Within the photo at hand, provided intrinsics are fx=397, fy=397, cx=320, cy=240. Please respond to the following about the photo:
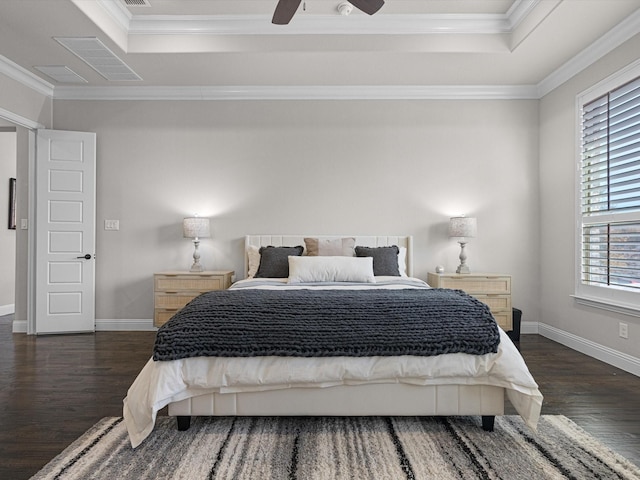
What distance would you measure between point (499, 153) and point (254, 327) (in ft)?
12.5

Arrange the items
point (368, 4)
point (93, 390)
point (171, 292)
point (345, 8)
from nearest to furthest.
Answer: point (368, 4), point (93, 390), point (345, 8), point (171, 292)

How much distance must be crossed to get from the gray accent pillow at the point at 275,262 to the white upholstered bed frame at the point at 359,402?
1.92 m

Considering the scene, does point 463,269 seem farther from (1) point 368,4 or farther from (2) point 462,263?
(1) point 368,4

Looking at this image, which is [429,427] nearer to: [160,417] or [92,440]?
[160,417]

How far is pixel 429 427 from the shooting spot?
2.18 m

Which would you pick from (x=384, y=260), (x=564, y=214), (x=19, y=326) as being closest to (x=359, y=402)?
(x=384, y=260)

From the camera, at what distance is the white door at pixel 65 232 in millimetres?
4414

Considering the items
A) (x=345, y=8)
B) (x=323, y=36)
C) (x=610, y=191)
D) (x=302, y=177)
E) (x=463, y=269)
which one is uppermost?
(x=345, y=8)

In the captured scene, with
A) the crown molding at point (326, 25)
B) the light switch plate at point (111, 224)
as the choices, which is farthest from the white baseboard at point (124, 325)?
the crown molding at point (326, 25)

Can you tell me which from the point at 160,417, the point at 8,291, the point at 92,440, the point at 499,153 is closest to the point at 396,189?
the point at 499,153

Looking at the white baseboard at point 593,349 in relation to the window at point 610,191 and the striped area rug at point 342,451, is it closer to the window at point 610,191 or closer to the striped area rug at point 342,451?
the window at point 610,191

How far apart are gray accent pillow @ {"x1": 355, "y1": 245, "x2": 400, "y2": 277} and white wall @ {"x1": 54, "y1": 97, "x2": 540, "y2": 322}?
58 cm

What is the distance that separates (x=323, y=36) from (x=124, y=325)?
3817mm

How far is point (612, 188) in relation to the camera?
3.47 m
